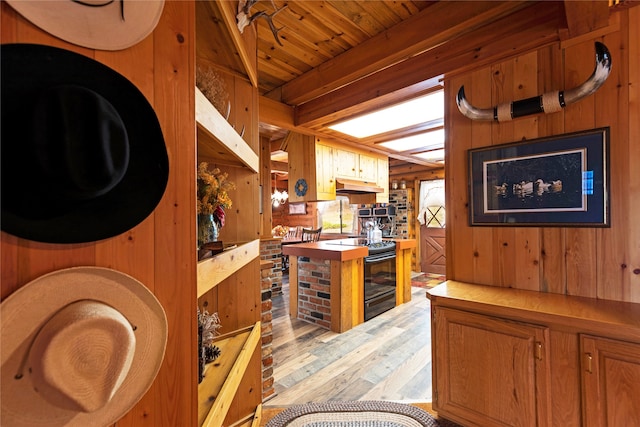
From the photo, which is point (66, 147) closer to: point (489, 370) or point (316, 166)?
point (489, 370)

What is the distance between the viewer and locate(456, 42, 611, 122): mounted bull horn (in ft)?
4.79

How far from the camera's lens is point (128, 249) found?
0.64 metres

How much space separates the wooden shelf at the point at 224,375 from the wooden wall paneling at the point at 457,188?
1.55 meters

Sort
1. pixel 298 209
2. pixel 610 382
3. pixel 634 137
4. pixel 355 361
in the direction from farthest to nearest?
pixel 298 209 → pixel 355 361 → pixel 634 137 → pixel 610 382

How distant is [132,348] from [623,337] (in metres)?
1.90

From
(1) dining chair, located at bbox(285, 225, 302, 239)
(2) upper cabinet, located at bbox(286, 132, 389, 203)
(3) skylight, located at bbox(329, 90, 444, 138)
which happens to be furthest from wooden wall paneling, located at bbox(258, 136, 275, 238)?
(1) dining chair, located at bbox(285, 225, 302, 239)

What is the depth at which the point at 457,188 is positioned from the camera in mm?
2109

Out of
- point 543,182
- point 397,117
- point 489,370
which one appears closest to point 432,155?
point 397,117

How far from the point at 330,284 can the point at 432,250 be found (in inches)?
154

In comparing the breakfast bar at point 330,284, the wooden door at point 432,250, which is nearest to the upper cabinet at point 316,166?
the breakfast bar at point 330,284

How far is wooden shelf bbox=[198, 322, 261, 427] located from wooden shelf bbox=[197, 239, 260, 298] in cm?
39

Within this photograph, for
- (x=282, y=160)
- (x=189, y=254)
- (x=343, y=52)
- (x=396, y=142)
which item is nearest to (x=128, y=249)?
(x=189, y=254)

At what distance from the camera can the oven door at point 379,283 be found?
373 centimetres

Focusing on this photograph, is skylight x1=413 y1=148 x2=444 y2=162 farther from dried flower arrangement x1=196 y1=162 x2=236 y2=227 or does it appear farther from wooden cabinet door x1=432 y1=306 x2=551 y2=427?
dried flower arrangement x1=196 y1=162 x2=236 y2=227
